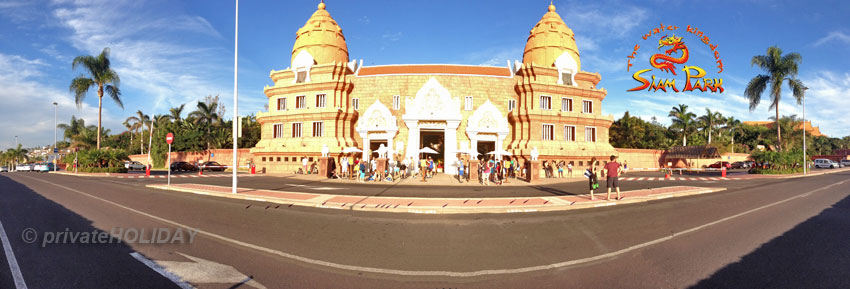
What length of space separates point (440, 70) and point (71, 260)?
97.0 ft

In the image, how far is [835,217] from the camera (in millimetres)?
9672

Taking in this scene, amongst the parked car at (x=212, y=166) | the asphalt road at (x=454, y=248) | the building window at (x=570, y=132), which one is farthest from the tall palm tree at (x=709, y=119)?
the parked car at (x=212, y=166)

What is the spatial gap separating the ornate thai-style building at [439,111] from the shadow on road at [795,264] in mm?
21796

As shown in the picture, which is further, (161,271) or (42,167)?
(42,167)

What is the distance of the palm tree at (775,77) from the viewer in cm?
3194

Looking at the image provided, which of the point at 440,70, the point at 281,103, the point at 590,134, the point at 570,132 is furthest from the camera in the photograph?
the point at 281,103

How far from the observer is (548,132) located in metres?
30.5

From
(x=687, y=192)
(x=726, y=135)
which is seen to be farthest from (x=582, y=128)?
(x=726, y=135)

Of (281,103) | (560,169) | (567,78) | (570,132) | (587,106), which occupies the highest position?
(567,78)

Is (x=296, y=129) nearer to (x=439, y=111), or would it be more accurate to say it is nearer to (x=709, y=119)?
(x=439, y=111)

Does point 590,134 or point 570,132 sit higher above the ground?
point 570,132

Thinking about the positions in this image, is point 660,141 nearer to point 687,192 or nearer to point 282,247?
point 687,192

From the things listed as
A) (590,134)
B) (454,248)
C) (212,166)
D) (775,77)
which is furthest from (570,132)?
(212,166)

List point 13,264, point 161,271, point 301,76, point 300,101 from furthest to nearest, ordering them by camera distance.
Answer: point 301,76
point 300,101
point 13,264
point 161,271
